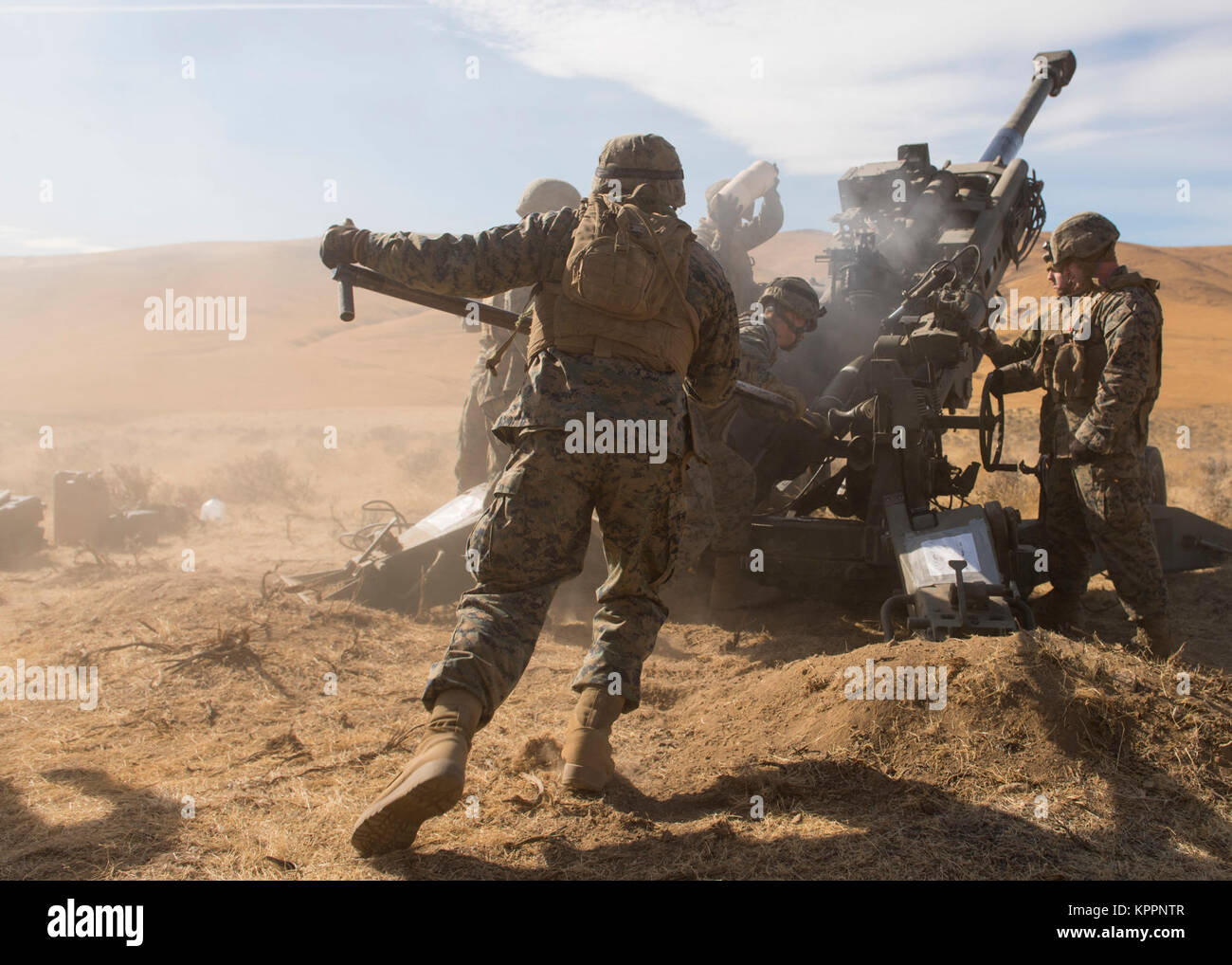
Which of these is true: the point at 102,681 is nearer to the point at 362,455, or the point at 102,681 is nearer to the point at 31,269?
the point at 362,455

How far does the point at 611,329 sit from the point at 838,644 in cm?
277

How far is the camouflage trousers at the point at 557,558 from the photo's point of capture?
2.93 metres

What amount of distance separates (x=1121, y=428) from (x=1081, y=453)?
208 mm

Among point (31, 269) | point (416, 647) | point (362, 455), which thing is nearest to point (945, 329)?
point (416, 647)

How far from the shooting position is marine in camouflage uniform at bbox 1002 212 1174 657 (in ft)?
15.0

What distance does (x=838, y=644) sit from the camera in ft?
17.4

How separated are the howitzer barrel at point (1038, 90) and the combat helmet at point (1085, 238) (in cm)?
383

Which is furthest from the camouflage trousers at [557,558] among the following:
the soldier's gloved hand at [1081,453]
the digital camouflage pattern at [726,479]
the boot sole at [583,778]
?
the soldier's gloved hand at [1081,453]

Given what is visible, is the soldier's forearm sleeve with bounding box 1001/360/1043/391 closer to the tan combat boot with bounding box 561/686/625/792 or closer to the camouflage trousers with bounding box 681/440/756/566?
the camouflage trousers with bounding box 681/440/756/566

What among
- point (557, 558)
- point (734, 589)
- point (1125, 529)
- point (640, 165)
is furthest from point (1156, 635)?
point (640, 165)

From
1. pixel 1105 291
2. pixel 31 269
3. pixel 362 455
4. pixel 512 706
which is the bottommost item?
pixel 512 706

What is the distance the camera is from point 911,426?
509cm

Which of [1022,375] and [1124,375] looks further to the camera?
[1022,375]

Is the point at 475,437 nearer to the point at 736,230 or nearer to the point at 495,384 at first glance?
the point at 495,384
